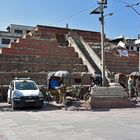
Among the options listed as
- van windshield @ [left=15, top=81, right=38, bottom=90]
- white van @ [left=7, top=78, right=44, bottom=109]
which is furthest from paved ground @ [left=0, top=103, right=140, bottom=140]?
van windshield @ [left=15, top=81, right=38, bottom=90]

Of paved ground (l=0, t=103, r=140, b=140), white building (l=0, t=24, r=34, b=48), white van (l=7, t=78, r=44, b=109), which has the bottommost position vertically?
paved ground (l=0, t=103, r=140, b=140)

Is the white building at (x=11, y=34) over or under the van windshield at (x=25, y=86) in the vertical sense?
over

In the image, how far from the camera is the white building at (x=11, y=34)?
240 feet

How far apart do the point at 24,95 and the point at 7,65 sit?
12035 millimetres

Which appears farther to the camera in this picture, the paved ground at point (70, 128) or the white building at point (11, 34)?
the white building at point (11, 34)

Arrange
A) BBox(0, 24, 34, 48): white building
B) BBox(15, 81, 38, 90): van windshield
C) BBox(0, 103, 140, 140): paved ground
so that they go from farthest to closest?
BBox(0, 24, 34, 48): white building → BBox(15, 81, 38, 90): van windshield → BBox(0, 103, 140, 140): paved ground

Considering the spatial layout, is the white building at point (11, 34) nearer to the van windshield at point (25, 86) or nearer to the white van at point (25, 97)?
the van windshield at point (25, 86)

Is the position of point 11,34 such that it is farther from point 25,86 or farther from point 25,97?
point 25,97

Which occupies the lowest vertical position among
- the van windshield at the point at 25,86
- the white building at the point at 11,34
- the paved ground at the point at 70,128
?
the paved ground at the point at 70,128

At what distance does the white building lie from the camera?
7312 cm

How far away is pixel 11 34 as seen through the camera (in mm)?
74562

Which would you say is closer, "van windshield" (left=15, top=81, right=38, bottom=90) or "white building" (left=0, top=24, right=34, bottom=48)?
"van windshield" (left=15, top=81, right=38, bottom=90)

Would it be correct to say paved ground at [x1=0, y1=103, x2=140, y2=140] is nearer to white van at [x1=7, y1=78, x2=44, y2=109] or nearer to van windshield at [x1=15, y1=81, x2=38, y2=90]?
white van at [x1=7, y1=78, x2=44, y2=109]

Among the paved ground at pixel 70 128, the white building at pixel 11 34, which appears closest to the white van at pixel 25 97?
the paved ground at pixel 70 128
